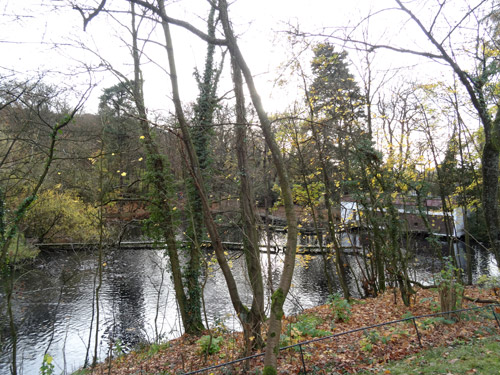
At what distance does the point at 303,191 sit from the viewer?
40.1 ft

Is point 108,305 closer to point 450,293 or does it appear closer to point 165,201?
point 165,201

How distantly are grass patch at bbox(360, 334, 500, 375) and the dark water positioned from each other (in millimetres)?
2872

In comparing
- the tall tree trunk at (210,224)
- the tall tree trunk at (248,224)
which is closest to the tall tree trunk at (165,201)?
the tall tree trunk at (210,224)

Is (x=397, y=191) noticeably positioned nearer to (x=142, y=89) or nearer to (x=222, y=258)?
(x=222, y=258)

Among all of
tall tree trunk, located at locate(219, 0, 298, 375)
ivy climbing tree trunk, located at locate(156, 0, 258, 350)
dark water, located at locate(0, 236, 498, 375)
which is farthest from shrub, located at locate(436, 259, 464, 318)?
tall tree trunk, located at locate(219, 0, 298, 375)

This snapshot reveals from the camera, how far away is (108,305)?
1284cm

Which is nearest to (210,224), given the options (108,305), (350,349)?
(350,349)

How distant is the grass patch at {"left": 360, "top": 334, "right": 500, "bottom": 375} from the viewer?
4289 millimetres

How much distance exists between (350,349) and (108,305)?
1036 cm

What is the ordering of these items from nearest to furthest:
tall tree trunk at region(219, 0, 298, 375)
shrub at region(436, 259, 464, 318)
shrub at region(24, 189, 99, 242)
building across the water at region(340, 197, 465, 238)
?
tall tree trunk at region(219, 0, 298, 375), shrub at region(436, 259, 464, 318), building across the water at region(340, 197, 465, 238), shrub at region(24, 189, 99, 242)

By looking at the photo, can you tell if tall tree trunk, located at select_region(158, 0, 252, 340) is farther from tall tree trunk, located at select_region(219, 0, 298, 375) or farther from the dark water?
the dark water

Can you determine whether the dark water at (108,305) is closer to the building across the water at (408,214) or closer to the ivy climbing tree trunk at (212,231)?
the ivy climbing tree trunk at (212,231)

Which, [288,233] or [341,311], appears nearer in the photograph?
[288,233]

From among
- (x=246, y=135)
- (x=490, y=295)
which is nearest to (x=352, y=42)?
(x=246, y=135)
